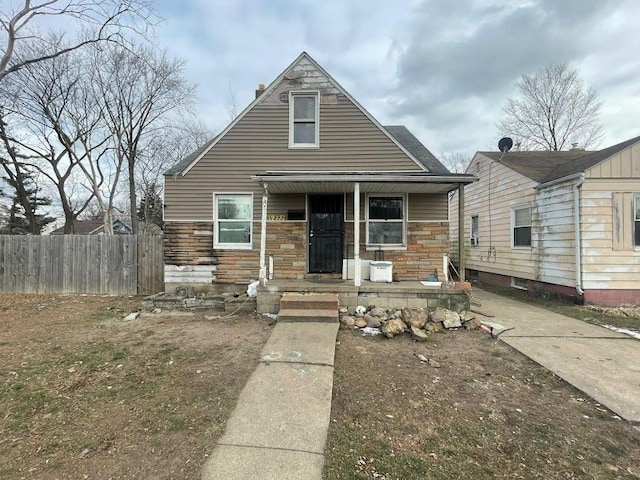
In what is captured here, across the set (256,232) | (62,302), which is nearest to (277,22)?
(256,232)

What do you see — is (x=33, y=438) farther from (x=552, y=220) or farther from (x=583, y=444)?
(x=552, y=220)

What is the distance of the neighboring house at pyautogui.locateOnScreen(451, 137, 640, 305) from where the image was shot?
24.9 feet

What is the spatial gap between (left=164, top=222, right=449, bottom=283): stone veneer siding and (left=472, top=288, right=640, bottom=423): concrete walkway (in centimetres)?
192

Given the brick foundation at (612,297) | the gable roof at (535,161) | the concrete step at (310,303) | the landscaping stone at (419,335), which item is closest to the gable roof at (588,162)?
the gable roof at (535,161)

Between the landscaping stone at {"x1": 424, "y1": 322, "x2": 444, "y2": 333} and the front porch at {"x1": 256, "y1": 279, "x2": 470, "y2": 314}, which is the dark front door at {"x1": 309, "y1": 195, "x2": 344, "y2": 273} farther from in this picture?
the landscaping stone at {"x1": 424, "y1": 322, "x2": 444, "y2": 333}

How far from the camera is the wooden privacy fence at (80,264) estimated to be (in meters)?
9.49

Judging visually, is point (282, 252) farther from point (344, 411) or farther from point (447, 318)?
point (344, 411)

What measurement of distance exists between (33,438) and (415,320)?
509 centimetres

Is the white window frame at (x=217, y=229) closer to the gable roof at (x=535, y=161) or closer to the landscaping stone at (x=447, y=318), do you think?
the landscaping stone at (x=447, y=318)

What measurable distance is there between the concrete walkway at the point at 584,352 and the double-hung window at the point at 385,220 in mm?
2733

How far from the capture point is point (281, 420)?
2.91 meters

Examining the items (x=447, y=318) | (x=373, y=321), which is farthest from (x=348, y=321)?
(x=447, y=318)

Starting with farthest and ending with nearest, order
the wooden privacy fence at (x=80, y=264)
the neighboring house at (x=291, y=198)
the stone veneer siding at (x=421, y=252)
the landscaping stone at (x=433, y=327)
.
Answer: the wooden privacy fence at (x=80, y=264) < the neighboring house at (x=291, y=198) < the stone veneer siding at (x=421, y=252) < the landscaping stone at (x=433, y=327)

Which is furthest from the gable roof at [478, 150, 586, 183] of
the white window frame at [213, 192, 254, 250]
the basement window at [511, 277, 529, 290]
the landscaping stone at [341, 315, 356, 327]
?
the white window frame at [213, 192, 254, 250]
